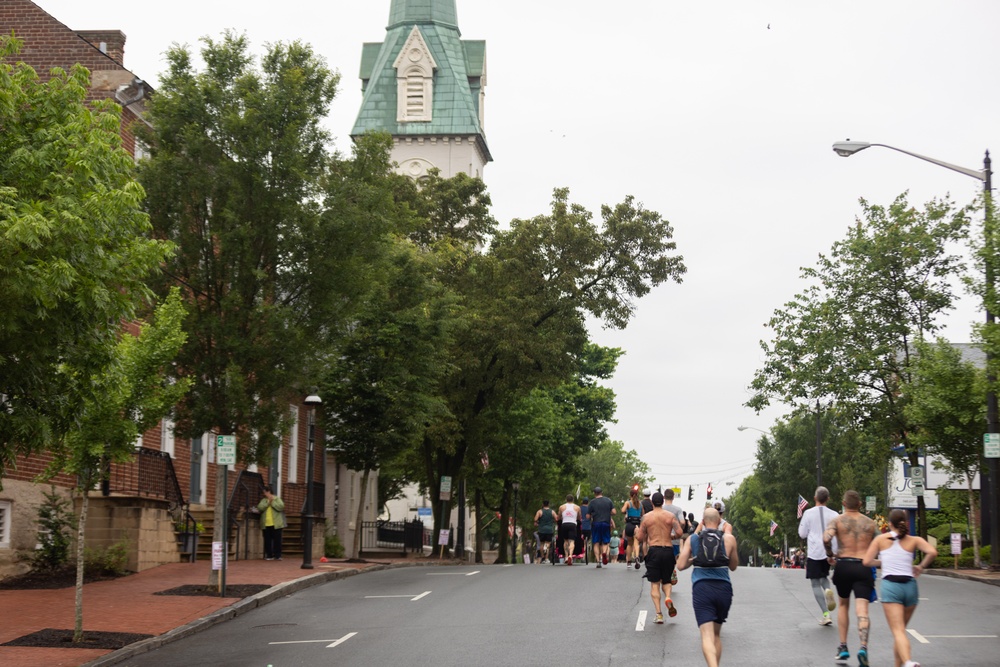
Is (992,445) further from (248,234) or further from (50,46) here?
(50,46)

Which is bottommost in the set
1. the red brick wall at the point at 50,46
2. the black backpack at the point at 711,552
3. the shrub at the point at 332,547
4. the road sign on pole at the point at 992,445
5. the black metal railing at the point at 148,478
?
the shrub at the point at 332,547

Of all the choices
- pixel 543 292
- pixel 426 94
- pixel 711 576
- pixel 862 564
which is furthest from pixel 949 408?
pixel 426 94

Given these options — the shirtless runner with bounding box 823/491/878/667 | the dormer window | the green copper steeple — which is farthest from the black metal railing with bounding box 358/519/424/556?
the green copper steeple

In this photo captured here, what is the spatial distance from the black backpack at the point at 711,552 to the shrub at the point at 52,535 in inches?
559

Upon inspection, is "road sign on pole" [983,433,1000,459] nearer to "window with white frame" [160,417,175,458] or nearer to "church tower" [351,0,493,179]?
"window with white frame" [160,417,175,458]

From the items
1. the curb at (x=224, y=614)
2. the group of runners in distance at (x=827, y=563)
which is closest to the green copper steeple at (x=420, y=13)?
the curb at (x=224, y=614)

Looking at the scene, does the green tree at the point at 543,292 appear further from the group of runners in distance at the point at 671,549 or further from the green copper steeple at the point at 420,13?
the green copper steeple at the point at 420,13

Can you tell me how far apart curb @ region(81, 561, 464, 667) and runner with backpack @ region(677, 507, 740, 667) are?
21.9 ft

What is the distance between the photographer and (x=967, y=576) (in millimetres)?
29703

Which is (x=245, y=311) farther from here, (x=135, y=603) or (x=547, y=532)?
(x=547, y=532)

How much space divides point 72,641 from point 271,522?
15.6 meters

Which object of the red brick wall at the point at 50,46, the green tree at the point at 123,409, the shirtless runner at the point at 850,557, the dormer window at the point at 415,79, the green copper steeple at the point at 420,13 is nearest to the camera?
Result: the shirtless runner at the point at 850,557

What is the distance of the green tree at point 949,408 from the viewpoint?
3435 cm

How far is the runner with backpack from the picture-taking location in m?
12.6
